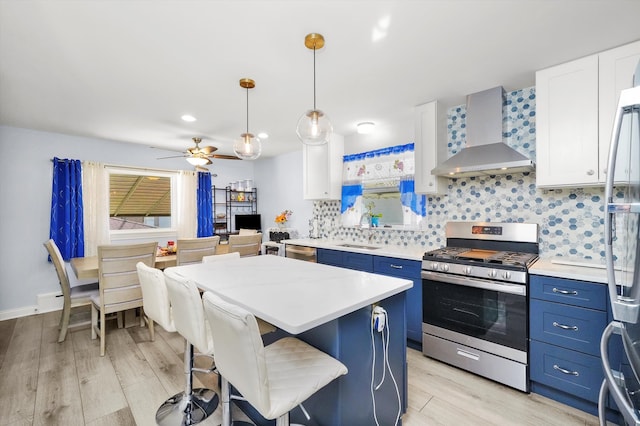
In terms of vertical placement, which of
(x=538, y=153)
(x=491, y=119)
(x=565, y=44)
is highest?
(x=565, y=44)

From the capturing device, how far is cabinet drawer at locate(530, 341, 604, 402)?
1793mm

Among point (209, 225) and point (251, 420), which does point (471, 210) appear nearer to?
point (251, 420)

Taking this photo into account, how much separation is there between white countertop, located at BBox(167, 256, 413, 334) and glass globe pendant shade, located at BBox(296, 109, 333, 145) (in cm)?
96

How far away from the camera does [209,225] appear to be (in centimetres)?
525

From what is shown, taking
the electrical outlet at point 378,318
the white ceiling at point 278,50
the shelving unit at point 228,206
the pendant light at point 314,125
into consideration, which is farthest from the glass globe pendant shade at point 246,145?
the shelving unit at point 228,206

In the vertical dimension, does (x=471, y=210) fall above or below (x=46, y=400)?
above

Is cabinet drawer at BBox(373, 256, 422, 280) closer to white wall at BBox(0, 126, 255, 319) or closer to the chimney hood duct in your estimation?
the chimney hood duct

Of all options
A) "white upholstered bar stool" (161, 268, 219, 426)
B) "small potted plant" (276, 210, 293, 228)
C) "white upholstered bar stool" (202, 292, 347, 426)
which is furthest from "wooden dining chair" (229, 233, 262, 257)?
"white upholstered bar stool" (202, 292, 347, 426)

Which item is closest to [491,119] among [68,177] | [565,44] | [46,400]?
[565,44]

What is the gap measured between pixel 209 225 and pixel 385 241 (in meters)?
3.33

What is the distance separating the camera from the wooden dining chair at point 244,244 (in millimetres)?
3506

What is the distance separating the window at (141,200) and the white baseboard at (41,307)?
1127mm

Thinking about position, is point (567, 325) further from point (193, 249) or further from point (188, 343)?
point (193, 249)

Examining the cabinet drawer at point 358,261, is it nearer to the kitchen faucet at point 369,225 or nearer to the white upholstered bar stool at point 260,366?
the kitchen faucet at point 369,225
